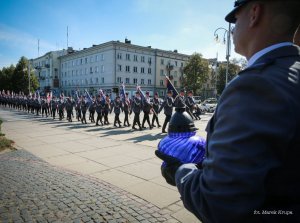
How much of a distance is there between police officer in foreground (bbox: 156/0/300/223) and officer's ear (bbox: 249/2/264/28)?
0.72ft

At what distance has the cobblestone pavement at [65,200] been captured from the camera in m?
3.86

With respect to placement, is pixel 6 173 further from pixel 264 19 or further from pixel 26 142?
pixel 264 19

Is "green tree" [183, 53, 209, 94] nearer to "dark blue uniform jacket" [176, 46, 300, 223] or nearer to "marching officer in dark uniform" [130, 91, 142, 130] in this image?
"marching officer in dark uniform" [130, 91, 142, 130]

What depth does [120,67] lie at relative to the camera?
60969mm

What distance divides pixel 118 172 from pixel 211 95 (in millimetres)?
82040

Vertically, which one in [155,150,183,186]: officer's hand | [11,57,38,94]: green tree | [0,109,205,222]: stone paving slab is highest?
[11,57,38,94]: green tree

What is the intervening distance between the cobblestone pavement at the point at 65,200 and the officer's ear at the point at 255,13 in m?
3.41

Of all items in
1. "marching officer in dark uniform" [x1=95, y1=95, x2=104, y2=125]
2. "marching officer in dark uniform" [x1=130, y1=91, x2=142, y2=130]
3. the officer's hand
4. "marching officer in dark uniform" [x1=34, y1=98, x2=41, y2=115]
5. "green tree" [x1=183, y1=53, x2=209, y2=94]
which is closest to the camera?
the officer's hand

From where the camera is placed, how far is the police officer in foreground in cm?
96

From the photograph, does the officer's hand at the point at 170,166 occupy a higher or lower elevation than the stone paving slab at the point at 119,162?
higher

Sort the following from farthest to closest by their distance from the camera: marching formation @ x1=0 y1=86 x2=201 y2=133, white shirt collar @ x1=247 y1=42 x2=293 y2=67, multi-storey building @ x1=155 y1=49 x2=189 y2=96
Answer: multi-storey building @ x1=155 y1=49 x2=189 y2=96 → marching formation @ x1=0 y1=86 x2=201 y2=133 → white shirt collar @ x1=247 y1=42 x2=293 y2=67

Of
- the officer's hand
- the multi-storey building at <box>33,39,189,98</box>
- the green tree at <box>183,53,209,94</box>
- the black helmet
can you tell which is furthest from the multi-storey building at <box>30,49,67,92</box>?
the officer's hand

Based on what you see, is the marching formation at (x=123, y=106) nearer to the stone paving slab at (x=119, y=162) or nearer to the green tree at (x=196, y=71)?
the stone paving slab at (x=119, y=162)

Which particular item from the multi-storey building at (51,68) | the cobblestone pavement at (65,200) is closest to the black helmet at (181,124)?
the cobblestone pavement at (65,200)
